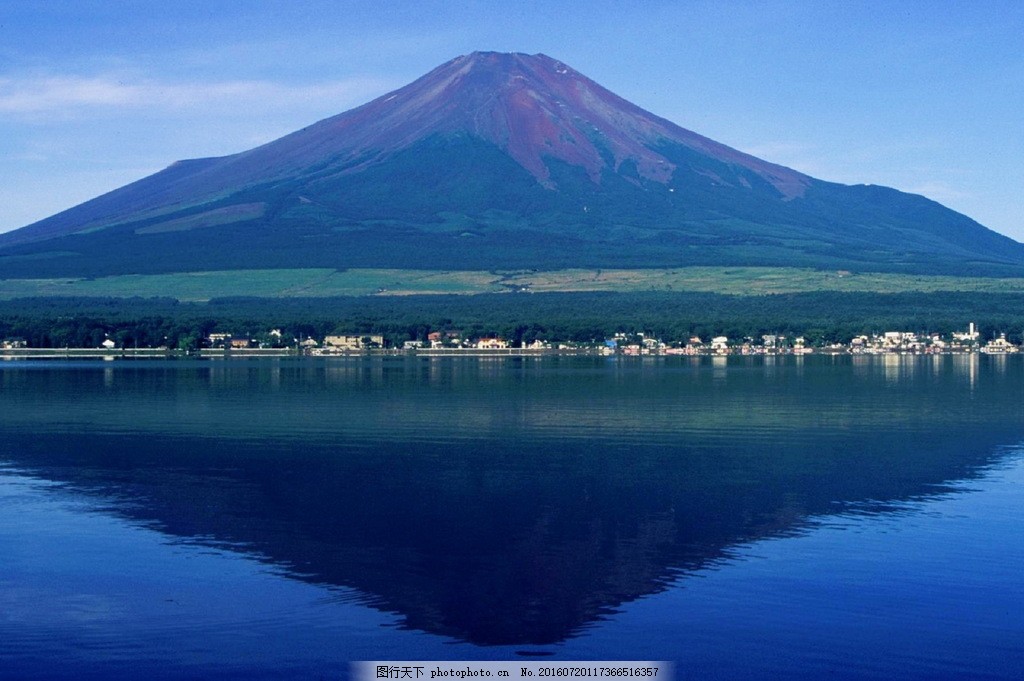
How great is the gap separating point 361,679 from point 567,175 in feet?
485

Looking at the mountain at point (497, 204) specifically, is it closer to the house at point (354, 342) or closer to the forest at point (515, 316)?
the forest at point (515, 316)

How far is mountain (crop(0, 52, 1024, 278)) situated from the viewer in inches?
5261

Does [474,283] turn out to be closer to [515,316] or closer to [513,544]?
[515,316]

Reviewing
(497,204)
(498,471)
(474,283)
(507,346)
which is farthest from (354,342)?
(498,471)

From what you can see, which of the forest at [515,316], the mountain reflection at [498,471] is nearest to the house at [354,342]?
the forest at [515,316]

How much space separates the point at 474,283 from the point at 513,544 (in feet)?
343

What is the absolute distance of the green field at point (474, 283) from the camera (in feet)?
385

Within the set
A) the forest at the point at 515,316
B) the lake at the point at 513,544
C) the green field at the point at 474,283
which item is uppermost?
the green field at the point at 474,283

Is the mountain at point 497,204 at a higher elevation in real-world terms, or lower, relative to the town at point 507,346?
higher

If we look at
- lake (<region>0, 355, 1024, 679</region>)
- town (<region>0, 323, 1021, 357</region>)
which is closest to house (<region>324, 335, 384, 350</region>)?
town (<region>0, 323, 1021, 357</region>)

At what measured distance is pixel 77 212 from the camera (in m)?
170

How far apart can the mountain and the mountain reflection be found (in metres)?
90.4

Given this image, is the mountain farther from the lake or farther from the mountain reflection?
the lake

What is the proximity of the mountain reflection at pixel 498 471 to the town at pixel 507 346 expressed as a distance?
44.5 m
